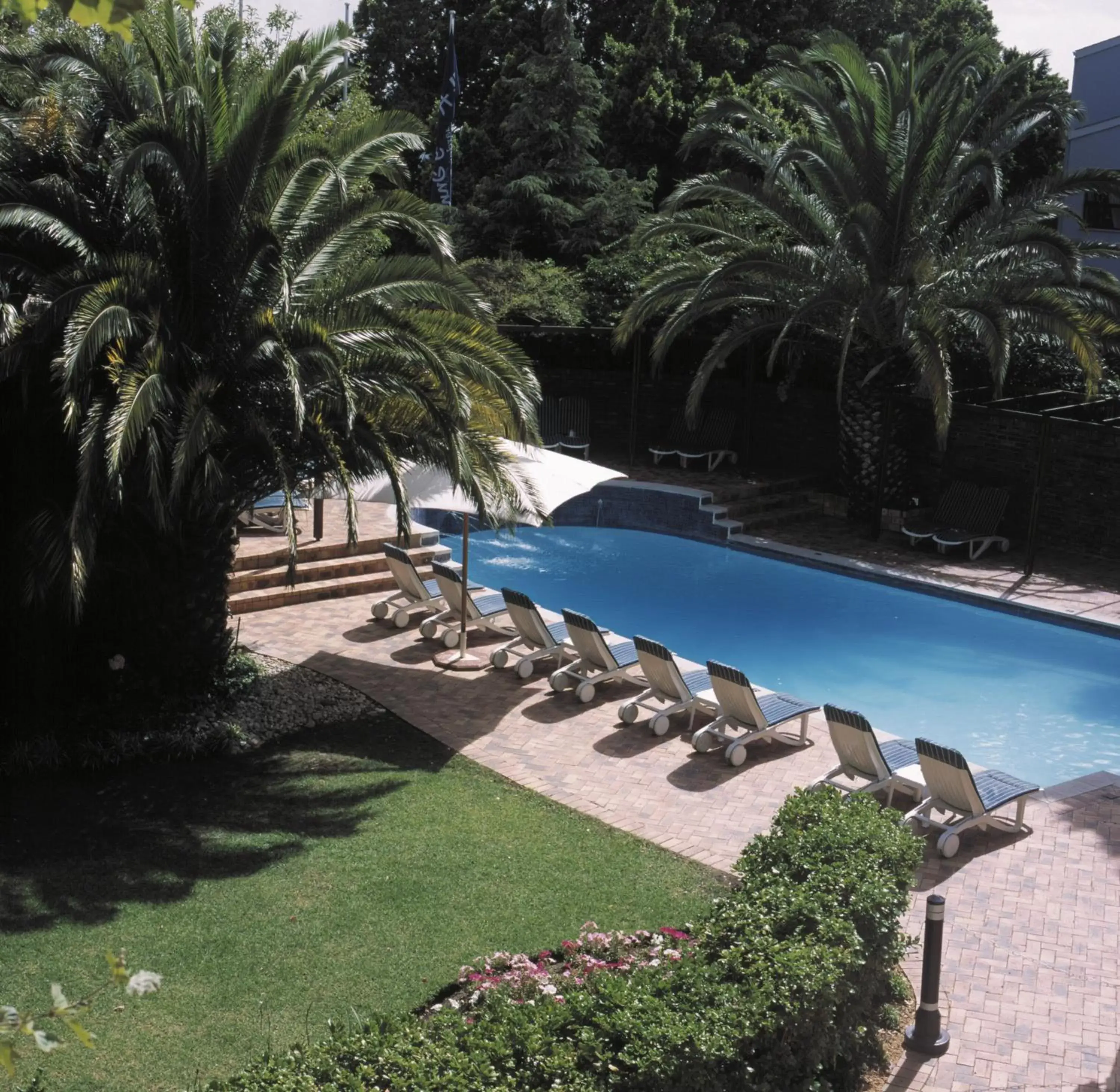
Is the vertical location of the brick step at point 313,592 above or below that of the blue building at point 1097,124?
below

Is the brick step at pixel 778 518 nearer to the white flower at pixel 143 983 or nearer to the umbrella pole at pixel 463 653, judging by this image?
the umbrella pole at pixel 463 653

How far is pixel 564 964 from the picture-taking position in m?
8.13

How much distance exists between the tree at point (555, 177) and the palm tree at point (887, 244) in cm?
1089

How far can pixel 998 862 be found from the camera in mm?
9992

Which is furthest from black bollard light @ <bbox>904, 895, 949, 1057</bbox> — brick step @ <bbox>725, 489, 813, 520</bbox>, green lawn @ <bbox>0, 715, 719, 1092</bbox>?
brick step @ <bbox>725, 489, 813, 520</bbox>

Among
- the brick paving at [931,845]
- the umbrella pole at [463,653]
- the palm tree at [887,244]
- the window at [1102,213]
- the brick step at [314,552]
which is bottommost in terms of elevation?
the brick paving at [931,845]

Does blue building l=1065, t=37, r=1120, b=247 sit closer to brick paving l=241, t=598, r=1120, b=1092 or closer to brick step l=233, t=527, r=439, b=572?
brick step l=233, t=527, r=439, b=572

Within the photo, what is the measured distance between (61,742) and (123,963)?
29.3 feet

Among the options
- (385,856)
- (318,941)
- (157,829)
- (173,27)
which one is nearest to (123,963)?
(318,941)

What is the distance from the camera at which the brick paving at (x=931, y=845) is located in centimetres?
758

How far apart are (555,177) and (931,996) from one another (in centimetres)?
2863

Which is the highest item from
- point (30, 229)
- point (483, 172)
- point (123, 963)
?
point (483, 172)

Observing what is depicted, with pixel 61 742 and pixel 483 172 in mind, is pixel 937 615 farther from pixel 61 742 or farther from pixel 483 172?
pixel 483 172

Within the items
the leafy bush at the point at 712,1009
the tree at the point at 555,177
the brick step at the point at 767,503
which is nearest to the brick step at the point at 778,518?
the brick step at the point at 767,503
